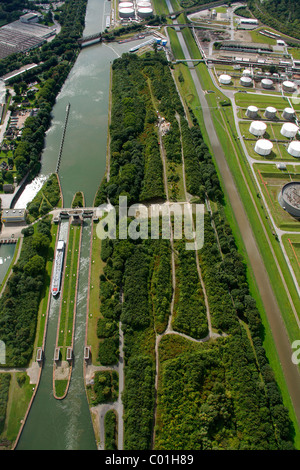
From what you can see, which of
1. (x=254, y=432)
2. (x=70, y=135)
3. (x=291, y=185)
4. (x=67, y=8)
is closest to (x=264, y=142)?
(x=291, y=185)

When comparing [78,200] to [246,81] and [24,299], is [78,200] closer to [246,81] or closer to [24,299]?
[24,299]

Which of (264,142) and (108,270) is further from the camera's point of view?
(264,142)

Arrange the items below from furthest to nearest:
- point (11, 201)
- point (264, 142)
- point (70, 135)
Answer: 1. point (70, 135)
2. point (264, 142)
3. point (11, 201)

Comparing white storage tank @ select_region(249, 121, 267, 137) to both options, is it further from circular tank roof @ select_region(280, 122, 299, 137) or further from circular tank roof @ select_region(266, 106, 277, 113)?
circular tank roof @ select_region(266, 106, 277, 113)

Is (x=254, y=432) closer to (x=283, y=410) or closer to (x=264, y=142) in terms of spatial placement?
(x=283, y=410)

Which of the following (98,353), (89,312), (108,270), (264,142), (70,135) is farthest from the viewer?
(70,135)

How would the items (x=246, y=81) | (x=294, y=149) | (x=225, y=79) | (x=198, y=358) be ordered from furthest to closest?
(x=225, y=79)
(x=246, y=81)
(x=294, y=149)
(x=198, y=358)

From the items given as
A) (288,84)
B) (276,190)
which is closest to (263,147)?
(276,190)
